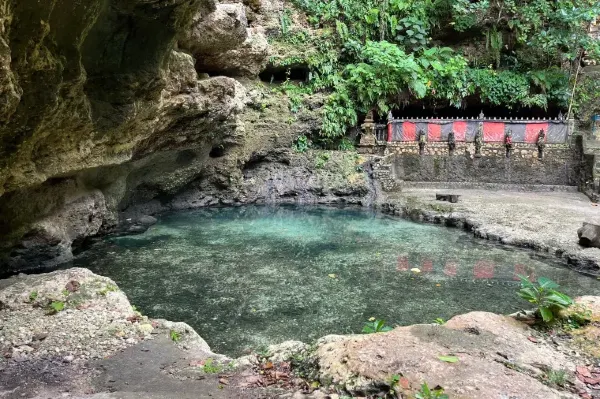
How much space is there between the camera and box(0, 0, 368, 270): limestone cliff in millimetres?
6254

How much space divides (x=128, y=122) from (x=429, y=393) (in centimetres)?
872

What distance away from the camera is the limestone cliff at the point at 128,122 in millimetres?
6254


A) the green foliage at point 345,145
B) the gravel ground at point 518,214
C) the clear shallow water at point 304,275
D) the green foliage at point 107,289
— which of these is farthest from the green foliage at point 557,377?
the green foliage at point 345,145

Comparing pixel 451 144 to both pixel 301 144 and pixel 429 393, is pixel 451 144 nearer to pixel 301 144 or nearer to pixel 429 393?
pixel 301 144

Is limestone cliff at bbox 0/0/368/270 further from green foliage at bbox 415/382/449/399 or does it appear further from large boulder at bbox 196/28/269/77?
green foliage at bbox 415/382/449/399

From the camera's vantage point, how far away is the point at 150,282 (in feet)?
35.7

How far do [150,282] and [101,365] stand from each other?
5277mm

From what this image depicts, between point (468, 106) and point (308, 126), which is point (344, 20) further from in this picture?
point (468, 106)

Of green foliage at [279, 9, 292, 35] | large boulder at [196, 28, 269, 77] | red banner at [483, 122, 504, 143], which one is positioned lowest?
red banner at [483, 122, 504, 143]

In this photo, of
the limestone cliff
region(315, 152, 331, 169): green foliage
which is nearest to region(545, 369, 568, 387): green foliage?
the limestone cliff

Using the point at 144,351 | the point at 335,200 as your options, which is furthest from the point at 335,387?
the point at 335,200

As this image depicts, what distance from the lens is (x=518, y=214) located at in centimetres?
1611

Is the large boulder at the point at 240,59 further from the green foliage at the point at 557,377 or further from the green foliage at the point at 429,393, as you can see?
the green foliage at the point at 557,377

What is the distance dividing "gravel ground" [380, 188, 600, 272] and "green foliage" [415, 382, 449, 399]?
9.49 m
